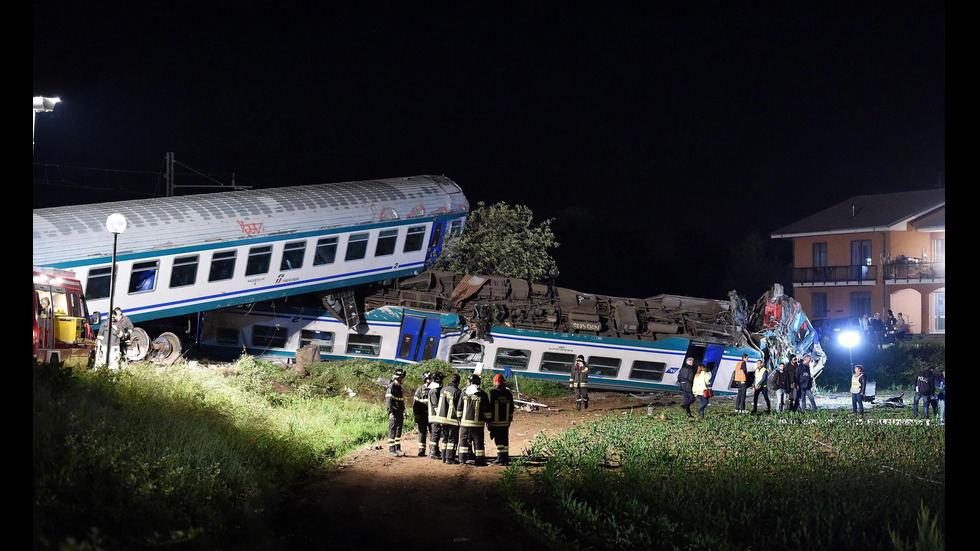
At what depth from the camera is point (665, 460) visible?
13.9 meters

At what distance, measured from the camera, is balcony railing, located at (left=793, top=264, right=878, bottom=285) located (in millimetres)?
46219

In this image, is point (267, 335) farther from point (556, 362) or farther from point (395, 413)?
point (395, 413)

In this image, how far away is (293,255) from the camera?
87.8ft

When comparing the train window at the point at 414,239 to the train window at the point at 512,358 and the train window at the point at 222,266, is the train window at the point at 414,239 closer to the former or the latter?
the train window at the point at 512,358

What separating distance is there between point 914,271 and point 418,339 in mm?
28598

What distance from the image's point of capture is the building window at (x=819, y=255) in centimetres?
4894

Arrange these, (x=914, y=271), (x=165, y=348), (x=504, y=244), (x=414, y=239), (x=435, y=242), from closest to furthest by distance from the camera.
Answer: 1. (x=165, y=348)
2. (x=414, y=239)
3. (x=435, y=242)
4. (x=504, y=244)
5. (x=914, y=271)

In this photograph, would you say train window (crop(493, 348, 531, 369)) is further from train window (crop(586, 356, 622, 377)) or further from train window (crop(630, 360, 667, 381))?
train window (crop(630, 360, 667, 381))

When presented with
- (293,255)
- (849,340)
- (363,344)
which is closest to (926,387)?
(849,340)

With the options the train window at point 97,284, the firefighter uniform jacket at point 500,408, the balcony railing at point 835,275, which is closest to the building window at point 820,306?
the balcony railing at point 835,275

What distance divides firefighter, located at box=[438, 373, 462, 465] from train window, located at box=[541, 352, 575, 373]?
508 inches

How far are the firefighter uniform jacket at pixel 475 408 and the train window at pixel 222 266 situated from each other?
1285 centimetres

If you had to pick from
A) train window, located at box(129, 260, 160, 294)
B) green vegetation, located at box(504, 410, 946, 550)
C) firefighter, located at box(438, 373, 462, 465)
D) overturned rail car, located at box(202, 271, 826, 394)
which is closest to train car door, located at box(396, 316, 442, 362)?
overturned rail car, located at box(202, 271, 826, 394)
